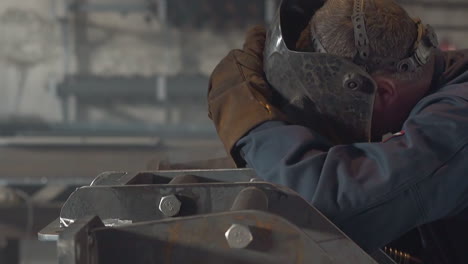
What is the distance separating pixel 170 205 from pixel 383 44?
1.45 feet

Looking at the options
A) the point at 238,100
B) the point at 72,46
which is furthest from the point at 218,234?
the point at 72,46

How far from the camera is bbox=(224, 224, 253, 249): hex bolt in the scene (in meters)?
0.69

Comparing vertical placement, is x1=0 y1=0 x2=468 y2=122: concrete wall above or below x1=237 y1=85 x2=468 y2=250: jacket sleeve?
below

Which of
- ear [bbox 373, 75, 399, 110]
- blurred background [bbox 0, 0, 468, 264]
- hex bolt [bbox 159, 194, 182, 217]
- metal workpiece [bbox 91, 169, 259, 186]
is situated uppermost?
ear [bbox 373, 75, 399, 110]

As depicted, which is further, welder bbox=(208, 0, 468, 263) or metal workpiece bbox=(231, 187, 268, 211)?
welder bbox=(208, 0, 468, 263)

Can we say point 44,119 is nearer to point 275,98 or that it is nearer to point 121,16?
point 121,16

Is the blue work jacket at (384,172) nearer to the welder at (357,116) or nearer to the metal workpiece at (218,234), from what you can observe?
the welder at (357,116)

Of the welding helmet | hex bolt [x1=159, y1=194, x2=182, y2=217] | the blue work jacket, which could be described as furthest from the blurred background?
hex bolt [x1=159, y1=194, x2=182, y2=217]

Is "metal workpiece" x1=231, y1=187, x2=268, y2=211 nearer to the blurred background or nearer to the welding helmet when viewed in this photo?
the welding helmet

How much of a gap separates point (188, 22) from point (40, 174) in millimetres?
2297

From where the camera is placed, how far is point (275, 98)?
3.65 ft

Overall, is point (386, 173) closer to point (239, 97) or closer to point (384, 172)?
point (384, 172)

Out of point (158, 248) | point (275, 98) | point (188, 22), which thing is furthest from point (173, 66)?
point (158, 248)

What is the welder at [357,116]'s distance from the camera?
2.93 feet
